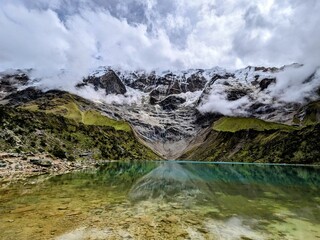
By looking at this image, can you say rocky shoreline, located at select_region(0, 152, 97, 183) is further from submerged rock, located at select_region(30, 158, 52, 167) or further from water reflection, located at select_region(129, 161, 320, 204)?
water reflection, located at select_region(129, 161, 320, 204)

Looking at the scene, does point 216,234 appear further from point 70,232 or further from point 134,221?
point 70,232

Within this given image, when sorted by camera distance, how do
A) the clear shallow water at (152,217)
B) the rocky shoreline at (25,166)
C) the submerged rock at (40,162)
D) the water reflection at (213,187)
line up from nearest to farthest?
the clear shallow water at (152,217) < the water reflection at (213,187) < the rocky shoreline at (25,166) < the submerged rock at (40,162)

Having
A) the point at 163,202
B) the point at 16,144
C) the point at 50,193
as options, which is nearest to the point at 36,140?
the point at 16,144

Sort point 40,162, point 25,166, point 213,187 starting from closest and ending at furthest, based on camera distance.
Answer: point 213,187, point 25,166, point 40,162

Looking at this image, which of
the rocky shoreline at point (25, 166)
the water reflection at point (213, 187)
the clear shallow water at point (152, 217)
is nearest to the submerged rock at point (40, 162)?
the rocky shoreline at point (25, 166)

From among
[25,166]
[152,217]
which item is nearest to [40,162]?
[25,166]

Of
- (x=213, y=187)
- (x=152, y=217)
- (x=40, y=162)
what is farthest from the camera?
(x=40, y=162)

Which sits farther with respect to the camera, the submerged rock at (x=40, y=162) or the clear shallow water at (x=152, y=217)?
the submerged rock at (x=40, y=162)

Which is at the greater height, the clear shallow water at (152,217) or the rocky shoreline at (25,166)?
the rocky shoreline at (25,166)

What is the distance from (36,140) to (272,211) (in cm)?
13006

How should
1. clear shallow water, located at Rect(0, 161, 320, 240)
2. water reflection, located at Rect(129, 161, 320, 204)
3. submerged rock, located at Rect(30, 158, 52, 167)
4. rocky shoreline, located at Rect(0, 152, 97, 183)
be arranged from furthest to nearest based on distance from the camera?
submerged rock, located at Rect(30, 158, 52, 167) → rocky shoreline, located at Rect(0, 152, 97, 183) → water reflection, located at Rect(129, 161, 320, 204) → clear shallow water, located at Rect(0, 161, 320, 240)

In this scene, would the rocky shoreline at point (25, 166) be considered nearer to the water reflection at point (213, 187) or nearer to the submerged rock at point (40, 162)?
the submerged rock at point (40, 162)

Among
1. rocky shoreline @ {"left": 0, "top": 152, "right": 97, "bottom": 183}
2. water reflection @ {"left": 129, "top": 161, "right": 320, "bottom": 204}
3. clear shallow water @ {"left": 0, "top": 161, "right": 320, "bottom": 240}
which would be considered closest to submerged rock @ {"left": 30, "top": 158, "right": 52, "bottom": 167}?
rocky shoreline @ {"left": 0, "top": 152, "right": 97, "bottom": 183}

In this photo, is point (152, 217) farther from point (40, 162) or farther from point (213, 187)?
point (40, 162)
